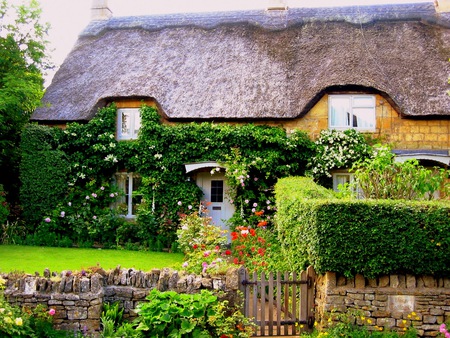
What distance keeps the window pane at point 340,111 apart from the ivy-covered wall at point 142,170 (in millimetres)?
1238

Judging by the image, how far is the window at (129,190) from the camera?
15211 mm

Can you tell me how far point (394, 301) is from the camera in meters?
6.52

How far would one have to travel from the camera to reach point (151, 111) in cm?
1461

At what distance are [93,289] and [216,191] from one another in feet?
29.4

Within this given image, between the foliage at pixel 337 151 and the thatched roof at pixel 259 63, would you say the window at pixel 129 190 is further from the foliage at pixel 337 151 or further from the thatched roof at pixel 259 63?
the foliage at pixel 337 151

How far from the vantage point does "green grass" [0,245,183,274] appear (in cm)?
1010

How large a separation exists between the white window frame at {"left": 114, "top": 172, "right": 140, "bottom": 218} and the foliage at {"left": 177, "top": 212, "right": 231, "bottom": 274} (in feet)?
13.2

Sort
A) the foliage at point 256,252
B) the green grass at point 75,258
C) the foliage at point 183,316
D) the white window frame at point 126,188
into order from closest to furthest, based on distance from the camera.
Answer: the foliage at point 183,316, the foliage at point 256,252, the green grass at point 75,258, the white window frame at point 126,188

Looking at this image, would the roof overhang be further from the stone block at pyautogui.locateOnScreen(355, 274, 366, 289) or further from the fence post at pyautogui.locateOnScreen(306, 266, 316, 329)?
the stone block at pyautogui.locateOnScreen(355, 274, 366, 289)

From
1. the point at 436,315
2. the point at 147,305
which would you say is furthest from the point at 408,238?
the point at 147,305

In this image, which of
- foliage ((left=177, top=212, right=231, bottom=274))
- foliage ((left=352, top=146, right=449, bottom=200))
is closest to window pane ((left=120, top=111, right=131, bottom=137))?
foliage ((left=177, top=212, right=231, bottom=274))

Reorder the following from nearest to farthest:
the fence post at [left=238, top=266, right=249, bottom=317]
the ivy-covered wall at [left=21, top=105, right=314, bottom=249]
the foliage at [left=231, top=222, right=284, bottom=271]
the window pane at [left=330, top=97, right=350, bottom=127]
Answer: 1. the fence post at [left=238, top=266, right=249, bottom=317]
2. the foliage at [left=231, top=222, right=284, bottom=271]
3. the ivy-covered wall at [left=21, top=105, right=314, bottom=249]
4. the window pane at [left=330, top=97, right=350, bottom=127]

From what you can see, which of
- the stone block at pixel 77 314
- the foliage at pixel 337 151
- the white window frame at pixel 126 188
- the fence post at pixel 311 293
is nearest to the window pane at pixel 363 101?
the foliage at pixel 337 151

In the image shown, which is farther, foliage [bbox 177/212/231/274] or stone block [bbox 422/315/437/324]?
foliage [bbox 177/212/231/274]
